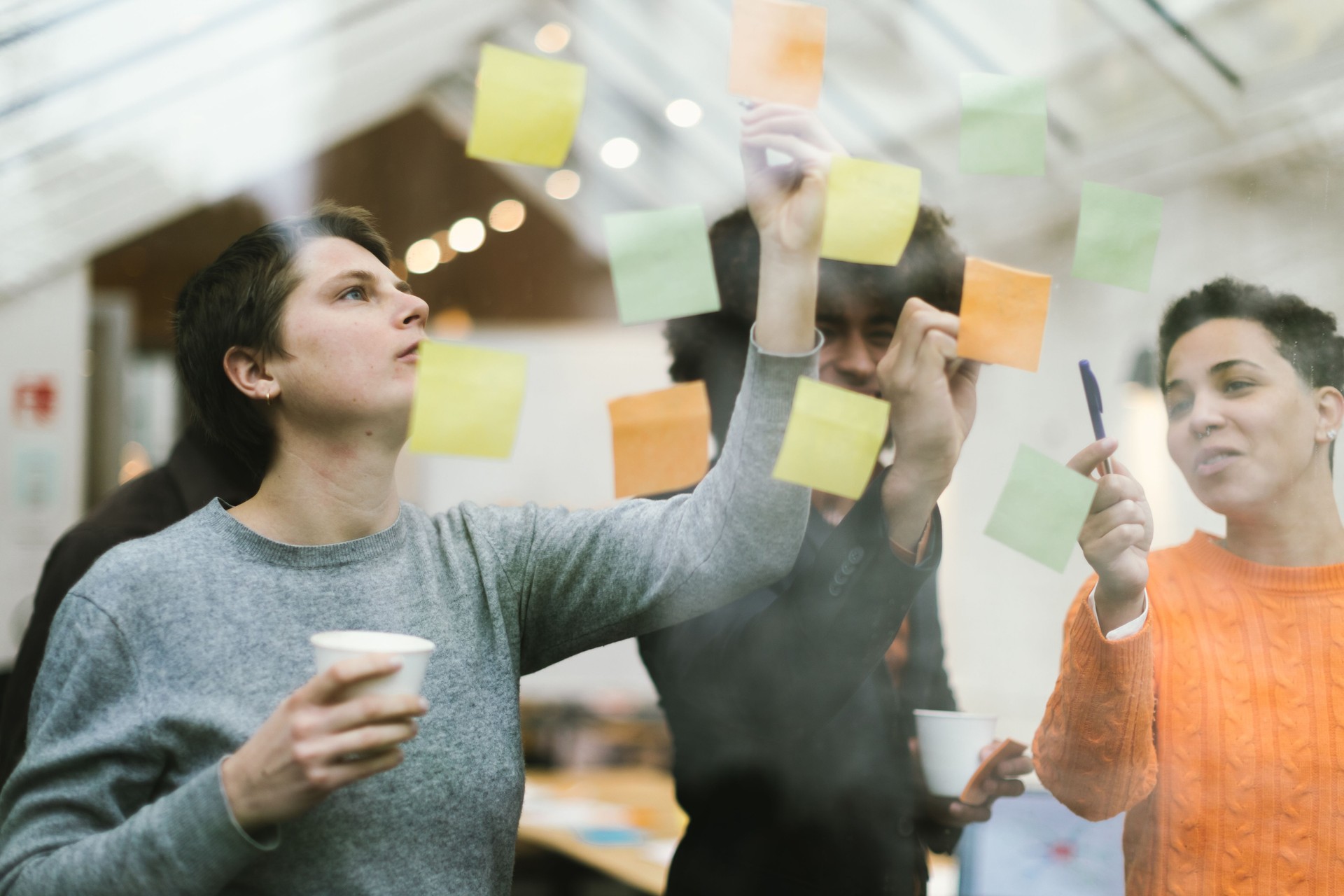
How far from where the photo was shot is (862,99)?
1316 mm

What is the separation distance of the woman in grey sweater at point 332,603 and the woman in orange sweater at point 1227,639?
310 millimetres

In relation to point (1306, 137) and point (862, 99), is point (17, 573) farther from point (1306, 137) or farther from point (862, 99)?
point (1306, 137)

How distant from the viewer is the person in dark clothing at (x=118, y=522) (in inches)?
47.0

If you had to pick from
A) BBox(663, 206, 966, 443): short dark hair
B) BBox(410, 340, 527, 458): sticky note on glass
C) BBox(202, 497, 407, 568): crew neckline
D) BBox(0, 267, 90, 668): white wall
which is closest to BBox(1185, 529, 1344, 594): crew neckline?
BBox(663, 206, 966, 443): short dark hair

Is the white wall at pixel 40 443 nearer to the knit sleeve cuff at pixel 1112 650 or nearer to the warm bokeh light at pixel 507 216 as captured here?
the warm bokeh light at pixel 507 216

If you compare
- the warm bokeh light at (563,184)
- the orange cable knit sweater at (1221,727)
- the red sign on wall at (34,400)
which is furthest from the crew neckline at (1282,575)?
the red sign on wall at (34,400)

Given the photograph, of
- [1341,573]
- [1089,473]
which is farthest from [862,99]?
[1341,573]

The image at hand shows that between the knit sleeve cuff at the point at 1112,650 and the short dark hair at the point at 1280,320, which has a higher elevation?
the short dark hair at the point at 1280,320

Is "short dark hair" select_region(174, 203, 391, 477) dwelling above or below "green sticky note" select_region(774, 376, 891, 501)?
above

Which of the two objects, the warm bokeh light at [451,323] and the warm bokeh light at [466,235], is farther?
the warm bokeh light at [466,235]

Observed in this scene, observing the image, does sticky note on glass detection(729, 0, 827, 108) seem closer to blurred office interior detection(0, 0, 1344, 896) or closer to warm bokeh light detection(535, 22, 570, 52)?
blurred office interior detection(0, 0, 1344, 896)

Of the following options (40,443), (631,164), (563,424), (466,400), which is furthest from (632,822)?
(466,400)

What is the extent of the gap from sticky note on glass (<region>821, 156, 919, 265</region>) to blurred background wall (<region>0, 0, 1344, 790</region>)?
24 centimetres

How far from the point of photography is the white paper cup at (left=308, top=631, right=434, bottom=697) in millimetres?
702
